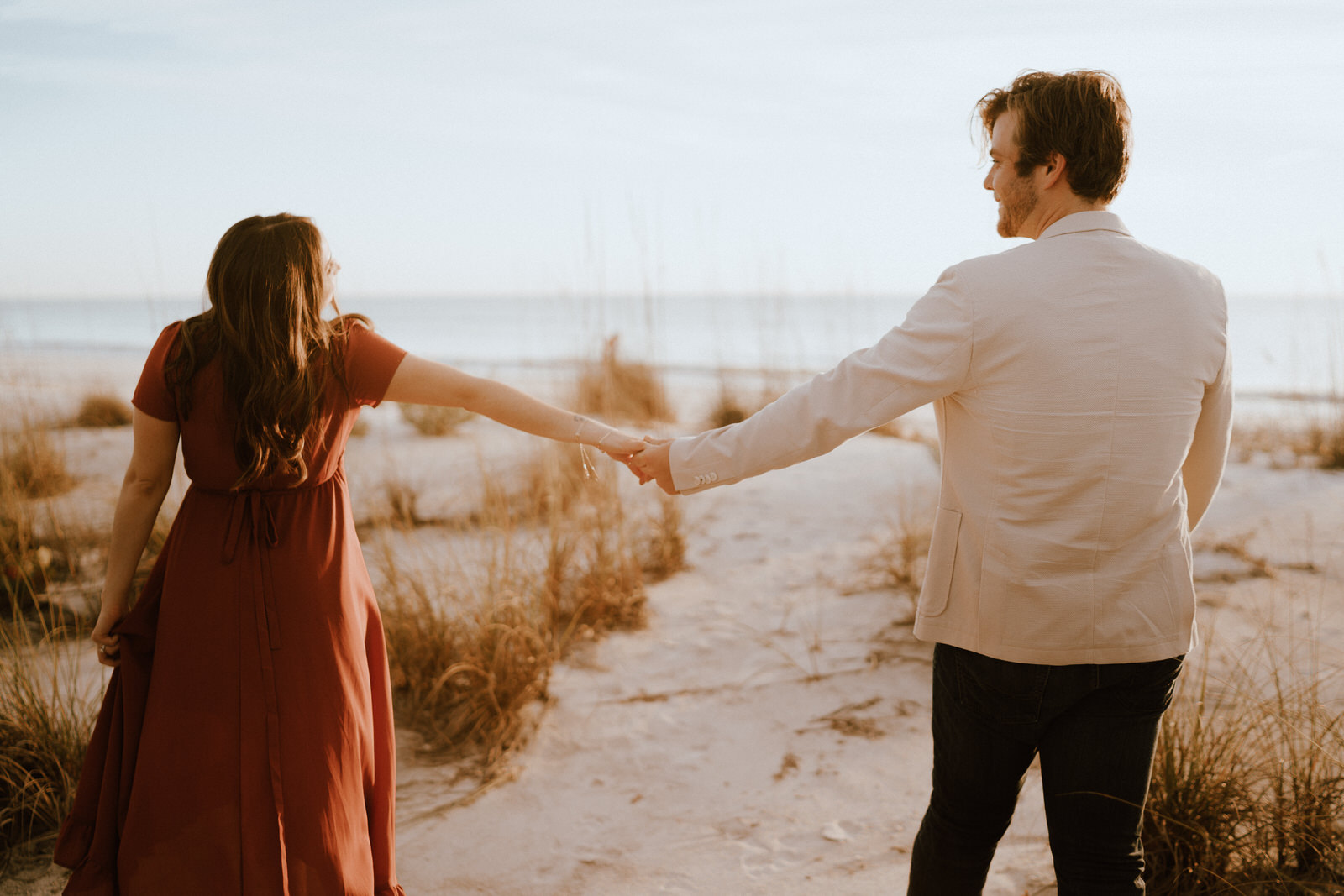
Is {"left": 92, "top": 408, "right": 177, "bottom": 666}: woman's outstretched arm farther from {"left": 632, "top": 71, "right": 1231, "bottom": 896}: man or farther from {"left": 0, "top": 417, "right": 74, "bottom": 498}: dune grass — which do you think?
{"left": 0, "top": 417, "right": 74, "bottom": 498}: dune grass

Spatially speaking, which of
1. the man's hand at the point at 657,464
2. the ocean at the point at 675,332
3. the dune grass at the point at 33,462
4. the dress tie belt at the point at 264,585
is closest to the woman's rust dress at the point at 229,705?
the dress tie belt at the point at 264,585

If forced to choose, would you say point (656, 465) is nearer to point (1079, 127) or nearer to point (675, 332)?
point (1079, 127)

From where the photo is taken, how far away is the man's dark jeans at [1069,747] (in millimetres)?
1575

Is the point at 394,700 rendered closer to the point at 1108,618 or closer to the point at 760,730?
the point at 760,730

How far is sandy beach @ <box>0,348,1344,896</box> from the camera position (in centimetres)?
255

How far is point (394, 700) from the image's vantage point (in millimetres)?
3309

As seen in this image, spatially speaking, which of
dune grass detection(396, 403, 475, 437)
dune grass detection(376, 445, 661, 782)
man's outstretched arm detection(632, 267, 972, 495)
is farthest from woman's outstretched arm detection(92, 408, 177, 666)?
dune grass detection(396, 403, 475, 437)

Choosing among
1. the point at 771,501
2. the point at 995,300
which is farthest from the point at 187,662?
the point at 771,501

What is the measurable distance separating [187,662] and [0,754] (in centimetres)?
118

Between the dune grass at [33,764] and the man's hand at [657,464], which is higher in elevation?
the man's hand at [657,464]

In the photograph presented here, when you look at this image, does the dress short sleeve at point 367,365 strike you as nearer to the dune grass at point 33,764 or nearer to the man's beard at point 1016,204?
the man's beard at point 1016,204

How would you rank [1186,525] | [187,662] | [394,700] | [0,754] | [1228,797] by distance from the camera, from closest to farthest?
[1186,525]
[187,662]
[1228,797]
[0,754]
[394,700]

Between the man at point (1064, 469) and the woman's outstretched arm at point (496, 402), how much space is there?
0.92 m

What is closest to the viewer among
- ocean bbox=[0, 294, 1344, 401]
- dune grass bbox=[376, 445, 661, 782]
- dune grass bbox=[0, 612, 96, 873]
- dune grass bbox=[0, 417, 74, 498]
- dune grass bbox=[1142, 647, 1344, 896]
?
dune grass bbox=[1142, 647, 1344, 896]
